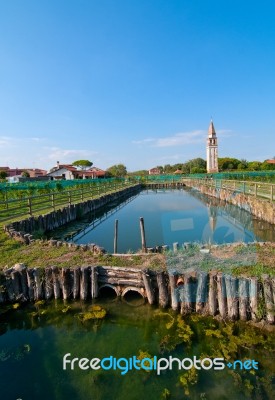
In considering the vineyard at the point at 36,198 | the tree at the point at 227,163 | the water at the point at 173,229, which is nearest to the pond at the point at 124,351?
the water at the point at 173,229

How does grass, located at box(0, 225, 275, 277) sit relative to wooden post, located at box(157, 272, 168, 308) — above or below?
above

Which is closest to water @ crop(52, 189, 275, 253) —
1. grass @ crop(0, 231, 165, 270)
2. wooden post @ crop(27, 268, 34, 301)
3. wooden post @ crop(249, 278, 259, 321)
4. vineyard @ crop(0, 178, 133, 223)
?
vineyard @ crop(0, 178, 133, 223)

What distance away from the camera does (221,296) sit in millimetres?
5180

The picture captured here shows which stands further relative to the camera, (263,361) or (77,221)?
(77,221)

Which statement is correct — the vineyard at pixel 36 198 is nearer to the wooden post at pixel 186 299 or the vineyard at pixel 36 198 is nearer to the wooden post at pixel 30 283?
the wooden post at pixel 30 283

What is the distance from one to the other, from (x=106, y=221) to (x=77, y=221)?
5.88 ft

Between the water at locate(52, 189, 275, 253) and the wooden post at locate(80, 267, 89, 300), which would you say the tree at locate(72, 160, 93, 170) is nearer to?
the water at locate(52, 189, 275, 253)

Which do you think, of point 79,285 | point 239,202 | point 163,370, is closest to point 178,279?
point 163,370

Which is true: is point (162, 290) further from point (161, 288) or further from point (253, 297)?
point (253, 297)

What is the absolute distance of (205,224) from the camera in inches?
591

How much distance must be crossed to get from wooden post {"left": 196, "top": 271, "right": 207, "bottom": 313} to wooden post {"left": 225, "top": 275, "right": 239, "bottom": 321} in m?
0.43

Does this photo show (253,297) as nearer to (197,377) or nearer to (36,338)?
(197,377)

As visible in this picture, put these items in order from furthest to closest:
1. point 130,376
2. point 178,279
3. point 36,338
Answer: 1. point 178,279
2. point 36,338
3. point 130,376

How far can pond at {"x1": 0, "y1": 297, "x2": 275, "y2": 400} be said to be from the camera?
3.77 meters
